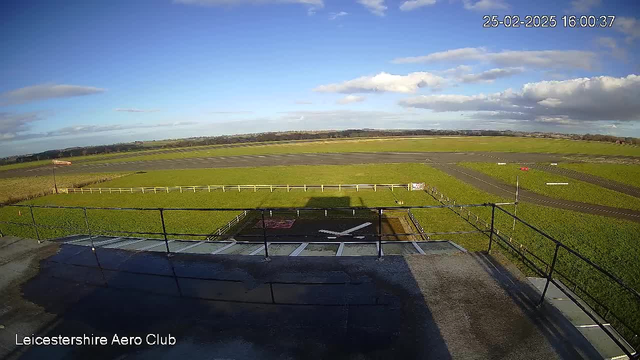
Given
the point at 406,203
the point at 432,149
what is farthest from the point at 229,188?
the point at 432,149

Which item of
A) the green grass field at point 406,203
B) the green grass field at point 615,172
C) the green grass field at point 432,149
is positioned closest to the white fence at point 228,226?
the green grass field at point 406,203

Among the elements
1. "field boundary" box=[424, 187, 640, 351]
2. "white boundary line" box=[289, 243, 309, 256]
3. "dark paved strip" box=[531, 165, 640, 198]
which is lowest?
"dark paved strip" box=[531, 165, 640, 198]

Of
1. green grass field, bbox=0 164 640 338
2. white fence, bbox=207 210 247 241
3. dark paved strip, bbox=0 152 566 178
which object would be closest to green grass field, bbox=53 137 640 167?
dark paved strip, bbox=0 152 566 178

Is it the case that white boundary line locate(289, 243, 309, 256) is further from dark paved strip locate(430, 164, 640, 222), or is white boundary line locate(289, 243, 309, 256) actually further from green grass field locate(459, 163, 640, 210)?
green grass field locate(459, 163, 640, 210)

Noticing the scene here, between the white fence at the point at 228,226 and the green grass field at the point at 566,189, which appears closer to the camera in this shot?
the white fence at the point at 228,226

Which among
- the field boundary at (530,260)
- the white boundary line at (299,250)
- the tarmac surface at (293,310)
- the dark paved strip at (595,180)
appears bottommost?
the dark paved strip at (595,180)

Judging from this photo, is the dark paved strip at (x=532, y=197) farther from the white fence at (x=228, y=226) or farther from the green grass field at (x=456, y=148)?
the green grass field at (x=456, y=148)
